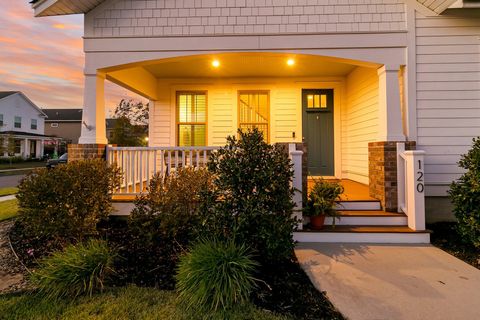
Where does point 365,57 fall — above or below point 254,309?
above

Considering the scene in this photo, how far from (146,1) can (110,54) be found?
1222 mm

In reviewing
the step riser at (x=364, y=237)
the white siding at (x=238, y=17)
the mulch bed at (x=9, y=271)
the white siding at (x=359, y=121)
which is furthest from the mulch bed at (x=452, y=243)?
the mulch bed at (x=9, y=271)

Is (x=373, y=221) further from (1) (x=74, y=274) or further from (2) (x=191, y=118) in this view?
(2) (x=191, y=118)


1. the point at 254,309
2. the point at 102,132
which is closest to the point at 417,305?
the point at 254,309

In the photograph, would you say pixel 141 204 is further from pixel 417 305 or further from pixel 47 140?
pixel 47 140

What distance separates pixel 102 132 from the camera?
497cm

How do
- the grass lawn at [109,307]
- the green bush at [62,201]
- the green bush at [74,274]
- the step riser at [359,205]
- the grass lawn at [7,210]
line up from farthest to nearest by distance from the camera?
1. the grass lawn at [7,210]
2. the step riser at [359,205]
3. the green bush at [62,201]
4. the green bush at [74,274]
5. the grass lawn at [109,307]

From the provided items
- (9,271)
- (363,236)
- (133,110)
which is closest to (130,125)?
(133,110)

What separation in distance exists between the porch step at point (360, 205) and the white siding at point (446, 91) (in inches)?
43.7

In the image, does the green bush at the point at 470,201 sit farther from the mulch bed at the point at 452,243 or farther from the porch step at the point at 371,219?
the porch step at the point at 371,219

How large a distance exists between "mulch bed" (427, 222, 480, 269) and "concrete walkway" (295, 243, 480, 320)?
0.19 metres

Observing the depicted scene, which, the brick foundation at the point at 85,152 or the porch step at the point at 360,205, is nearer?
the porch step at the point at 360,205

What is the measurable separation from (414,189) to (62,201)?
5322mm

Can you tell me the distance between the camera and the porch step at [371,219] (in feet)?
14.0
